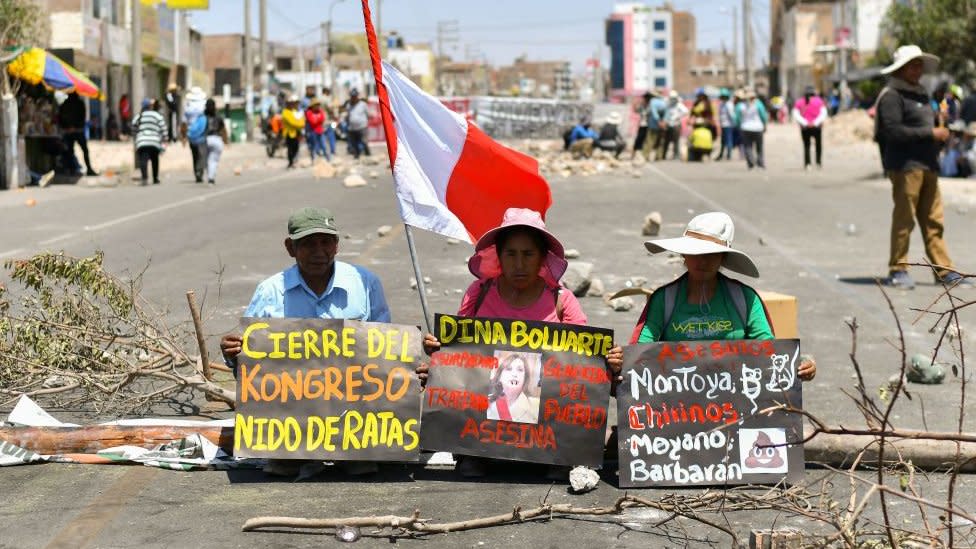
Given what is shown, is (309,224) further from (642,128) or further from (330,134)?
(330,134)

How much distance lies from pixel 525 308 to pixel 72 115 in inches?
963

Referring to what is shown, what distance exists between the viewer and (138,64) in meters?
37.4

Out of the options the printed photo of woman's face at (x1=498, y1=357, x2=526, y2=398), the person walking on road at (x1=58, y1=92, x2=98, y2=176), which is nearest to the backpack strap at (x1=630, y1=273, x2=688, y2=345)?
the printed photo of woman's face at (x1=498, y1=357, x2=526, y2=398)

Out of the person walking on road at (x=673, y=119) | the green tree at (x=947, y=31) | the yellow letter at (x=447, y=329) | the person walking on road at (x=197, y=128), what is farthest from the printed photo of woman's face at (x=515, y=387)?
the green tree at (x=947, y=31)

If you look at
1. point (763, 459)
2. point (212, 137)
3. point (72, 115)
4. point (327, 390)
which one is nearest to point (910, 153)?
point (763, 459)

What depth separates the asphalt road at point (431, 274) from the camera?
5.30m

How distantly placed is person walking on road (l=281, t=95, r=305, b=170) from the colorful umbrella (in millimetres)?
5961

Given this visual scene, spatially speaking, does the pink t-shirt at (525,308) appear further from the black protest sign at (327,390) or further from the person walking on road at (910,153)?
the person walking on road at (910,153)

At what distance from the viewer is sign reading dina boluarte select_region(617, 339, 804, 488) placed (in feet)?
19.2

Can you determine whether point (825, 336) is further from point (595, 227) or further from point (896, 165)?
point (595, 227)

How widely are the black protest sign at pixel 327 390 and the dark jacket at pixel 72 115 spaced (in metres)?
24.3

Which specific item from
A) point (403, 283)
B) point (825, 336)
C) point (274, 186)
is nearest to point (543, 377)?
point (825, 336)

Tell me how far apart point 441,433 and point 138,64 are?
109 feet

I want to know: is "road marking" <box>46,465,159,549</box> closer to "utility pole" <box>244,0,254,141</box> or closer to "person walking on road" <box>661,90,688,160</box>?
"person walking on road" <box>661,90,688,160</box>
